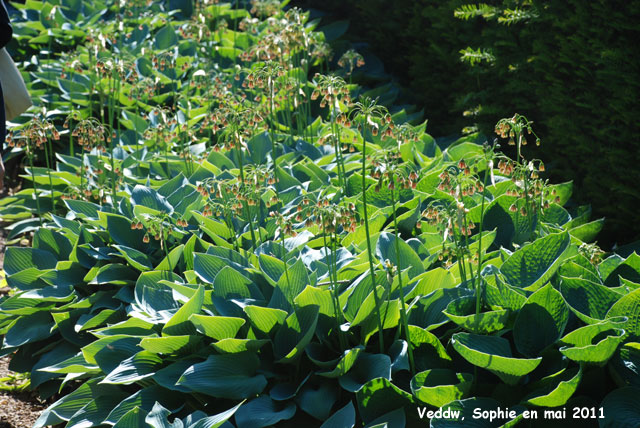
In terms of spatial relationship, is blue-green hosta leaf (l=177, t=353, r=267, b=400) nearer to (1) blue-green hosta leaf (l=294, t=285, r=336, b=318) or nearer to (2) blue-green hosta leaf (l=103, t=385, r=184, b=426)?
(2) blue-green hosta leaf (l=103, t=385, r=184, b=426)

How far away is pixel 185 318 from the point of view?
2826 millimetres

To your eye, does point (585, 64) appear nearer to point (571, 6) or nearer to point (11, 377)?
point (571, 6)

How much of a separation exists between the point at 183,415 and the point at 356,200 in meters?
1.45

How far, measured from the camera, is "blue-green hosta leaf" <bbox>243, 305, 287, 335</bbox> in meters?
2.73

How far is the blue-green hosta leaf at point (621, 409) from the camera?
2289mm

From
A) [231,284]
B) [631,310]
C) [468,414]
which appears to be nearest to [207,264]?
[231,284]

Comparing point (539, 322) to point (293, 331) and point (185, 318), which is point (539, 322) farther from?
point (185, 318)

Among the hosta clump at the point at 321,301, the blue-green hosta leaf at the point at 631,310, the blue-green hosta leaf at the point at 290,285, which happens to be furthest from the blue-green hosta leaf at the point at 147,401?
the blue-green hosta leaf at the point at 631,310

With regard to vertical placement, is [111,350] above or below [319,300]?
below

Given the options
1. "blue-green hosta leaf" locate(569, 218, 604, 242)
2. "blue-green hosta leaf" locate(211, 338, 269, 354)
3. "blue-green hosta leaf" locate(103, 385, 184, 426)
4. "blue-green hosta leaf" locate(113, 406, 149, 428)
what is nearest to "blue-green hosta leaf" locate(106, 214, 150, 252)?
"blue-green hosta leaf" locate(103, 385, 184, 426)

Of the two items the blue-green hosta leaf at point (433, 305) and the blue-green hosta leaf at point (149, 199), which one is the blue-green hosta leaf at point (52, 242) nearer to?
the blue-green hosta leaf at point (149, 199)

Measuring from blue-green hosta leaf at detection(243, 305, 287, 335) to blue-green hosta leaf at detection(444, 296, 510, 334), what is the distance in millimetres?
690

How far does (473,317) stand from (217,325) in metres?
1.03

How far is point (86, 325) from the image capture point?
129 inches
